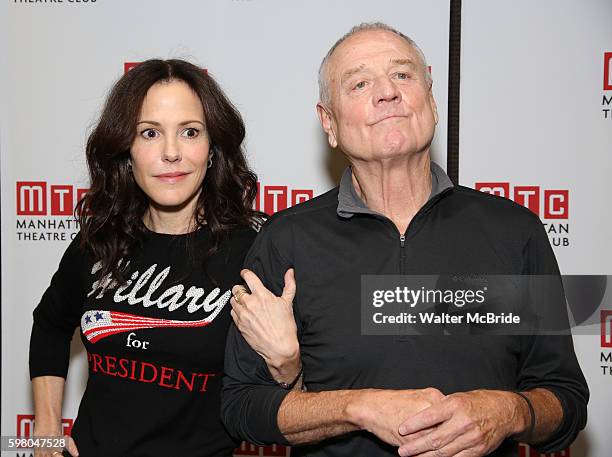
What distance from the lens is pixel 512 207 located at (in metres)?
1.48

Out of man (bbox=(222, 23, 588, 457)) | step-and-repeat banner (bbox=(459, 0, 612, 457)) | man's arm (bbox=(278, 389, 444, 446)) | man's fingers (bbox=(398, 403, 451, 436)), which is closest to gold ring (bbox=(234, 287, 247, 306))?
man (bbox=(222, 23, 588, 457))

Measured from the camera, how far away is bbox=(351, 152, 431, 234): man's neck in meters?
1.47

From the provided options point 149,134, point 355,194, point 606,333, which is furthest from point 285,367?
point 606,333

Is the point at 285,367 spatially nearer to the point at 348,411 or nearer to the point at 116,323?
the point at 348,411

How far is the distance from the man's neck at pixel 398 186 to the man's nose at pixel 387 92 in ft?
0.42

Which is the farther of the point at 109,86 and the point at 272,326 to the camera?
the point at 109,86

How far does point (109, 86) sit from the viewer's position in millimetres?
2184

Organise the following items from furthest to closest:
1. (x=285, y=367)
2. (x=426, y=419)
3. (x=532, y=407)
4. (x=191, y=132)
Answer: (x=191, y=132), (x=285, y=367), (x=532, y=407), (x=426, y=419)

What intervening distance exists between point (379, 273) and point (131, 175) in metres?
0.72

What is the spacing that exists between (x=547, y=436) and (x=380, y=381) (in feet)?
1.14

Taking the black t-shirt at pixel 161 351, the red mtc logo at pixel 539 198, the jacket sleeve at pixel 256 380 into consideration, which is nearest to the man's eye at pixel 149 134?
the black t-shirt at pixel 161 351

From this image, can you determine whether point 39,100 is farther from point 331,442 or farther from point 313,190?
point 331,442

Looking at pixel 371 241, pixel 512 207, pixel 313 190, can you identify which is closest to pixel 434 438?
pixel 371 241

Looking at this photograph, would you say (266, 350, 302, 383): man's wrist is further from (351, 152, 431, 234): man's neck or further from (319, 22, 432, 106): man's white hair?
(319, 22, 432, 106): man's white hair
